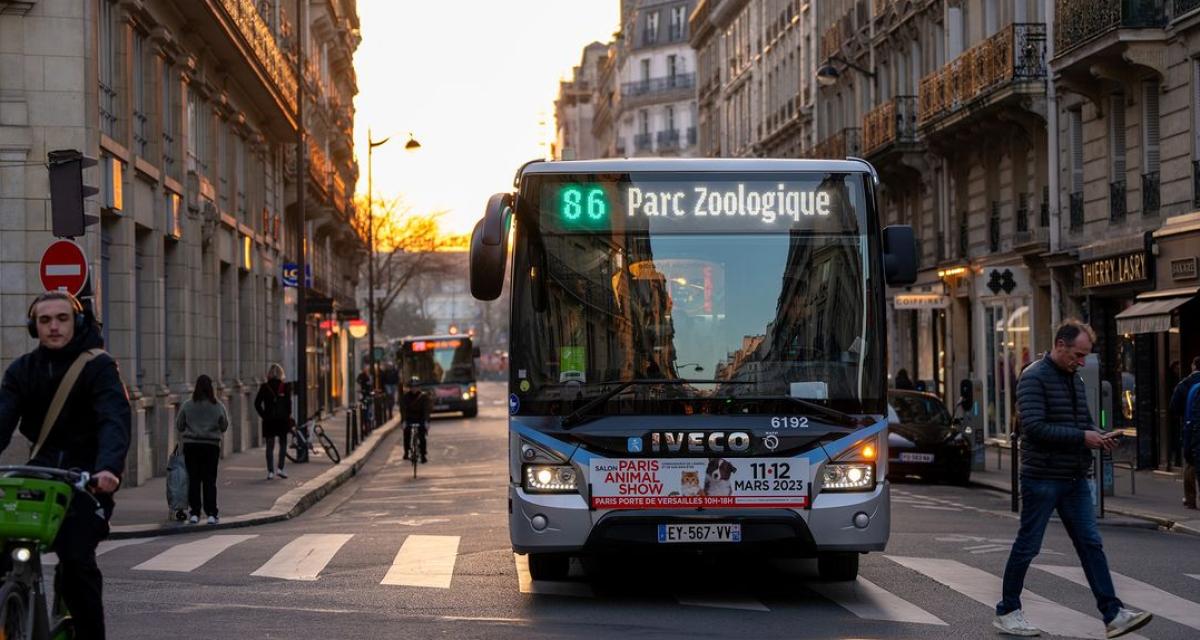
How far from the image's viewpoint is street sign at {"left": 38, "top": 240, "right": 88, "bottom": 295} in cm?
1628

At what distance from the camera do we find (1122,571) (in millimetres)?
14375

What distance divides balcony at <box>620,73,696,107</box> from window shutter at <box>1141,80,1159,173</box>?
84.6 metres

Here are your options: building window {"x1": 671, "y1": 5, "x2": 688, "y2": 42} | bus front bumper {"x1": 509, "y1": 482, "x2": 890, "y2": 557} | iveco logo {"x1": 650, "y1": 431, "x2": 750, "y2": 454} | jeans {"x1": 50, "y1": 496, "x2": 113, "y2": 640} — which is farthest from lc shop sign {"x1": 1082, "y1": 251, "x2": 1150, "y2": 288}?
building window {"x1": 671, "y1": 5, "x2": 688, "y2": 42}

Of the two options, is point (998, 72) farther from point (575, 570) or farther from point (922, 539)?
point (575, 570)

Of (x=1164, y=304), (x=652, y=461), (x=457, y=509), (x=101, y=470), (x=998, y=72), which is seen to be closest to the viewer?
(x=101, y=470)

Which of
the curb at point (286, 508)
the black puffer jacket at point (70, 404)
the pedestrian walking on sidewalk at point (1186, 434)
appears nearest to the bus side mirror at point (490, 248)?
the black puffer jacket at point (70, 404)

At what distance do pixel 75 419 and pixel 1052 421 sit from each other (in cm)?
533

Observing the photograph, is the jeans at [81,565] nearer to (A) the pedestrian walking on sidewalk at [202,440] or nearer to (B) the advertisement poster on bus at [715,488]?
(B) the advertisement poster on bus at [715,488]

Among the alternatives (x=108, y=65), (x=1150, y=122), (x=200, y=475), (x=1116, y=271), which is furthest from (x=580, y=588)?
(x=1116, y=271)

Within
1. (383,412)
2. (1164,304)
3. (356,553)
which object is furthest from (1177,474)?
(383,412)

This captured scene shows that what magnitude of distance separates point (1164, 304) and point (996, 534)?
35.0 ft

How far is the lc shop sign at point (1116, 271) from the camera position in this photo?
93.0 ft

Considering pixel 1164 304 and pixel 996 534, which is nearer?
pixel 996 534

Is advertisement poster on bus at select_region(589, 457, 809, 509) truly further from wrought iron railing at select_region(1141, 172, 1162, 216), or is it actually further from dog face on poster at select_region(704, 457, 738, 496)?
wrought iron railing at select_region(1141, 172, 1162, 216)
